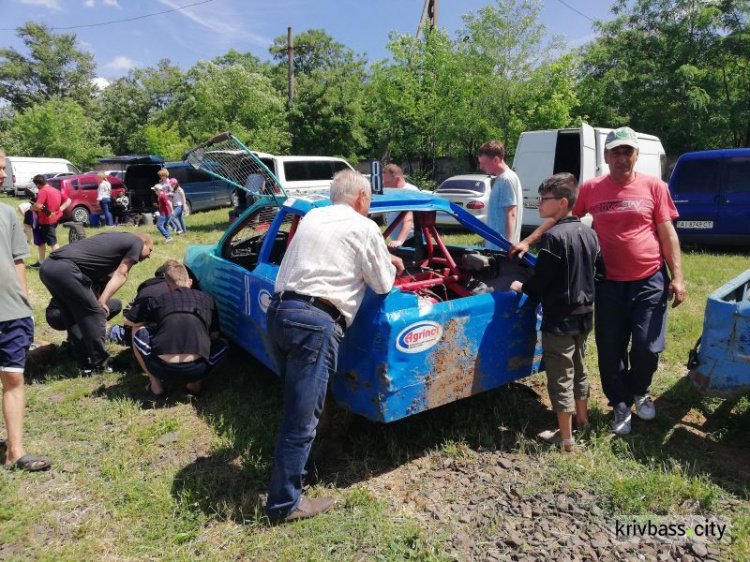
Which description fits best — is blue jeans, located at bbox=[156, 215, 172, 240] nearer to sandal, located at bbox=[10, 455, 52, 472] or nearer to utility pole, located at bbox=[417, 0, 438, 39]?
sandal, located at bbox=[10, 455, 52, 472]

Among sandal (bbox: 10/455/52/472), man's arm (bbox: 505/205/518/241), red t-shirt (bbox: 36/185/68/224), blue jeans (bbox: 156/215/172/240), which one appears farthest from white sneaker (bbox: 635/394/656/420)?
blue jeans (bbox: 156/215/172/240)

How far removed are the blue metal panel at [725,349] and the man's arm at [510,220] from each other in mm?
1786

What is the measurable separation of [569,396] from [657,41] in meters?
21.9

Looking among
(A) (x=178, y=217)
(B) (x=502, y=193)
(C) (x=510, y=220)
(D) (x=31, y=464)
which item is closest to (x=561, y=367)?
(C) (x=510, y=220)

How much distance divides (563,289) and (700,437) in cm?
142

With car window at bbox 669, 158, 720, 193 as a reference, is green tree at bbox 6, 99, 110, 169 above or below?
above

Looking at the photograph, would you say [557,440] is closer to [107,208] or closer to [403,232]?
[403,232]

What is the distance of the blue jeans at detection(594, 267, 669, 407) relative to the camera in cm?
325

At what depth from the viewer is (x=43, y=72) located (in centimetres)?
5197

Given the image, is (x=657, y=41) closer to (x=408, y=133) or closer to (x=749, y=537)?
(x=408, y=133)

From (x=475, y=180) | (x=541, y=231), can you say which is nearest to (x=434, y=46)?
(x=475, y=180)

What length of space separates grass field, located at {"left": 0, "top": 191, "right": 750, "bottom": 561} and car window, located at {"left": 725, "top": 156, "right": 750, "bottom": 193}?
6429mm

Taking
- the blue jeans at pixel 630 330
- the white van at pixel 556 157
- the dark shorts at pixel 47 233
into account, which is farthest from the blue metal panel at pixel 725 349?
the dark shorts at pixel 47 233

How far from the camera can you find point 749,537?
2414 mm
